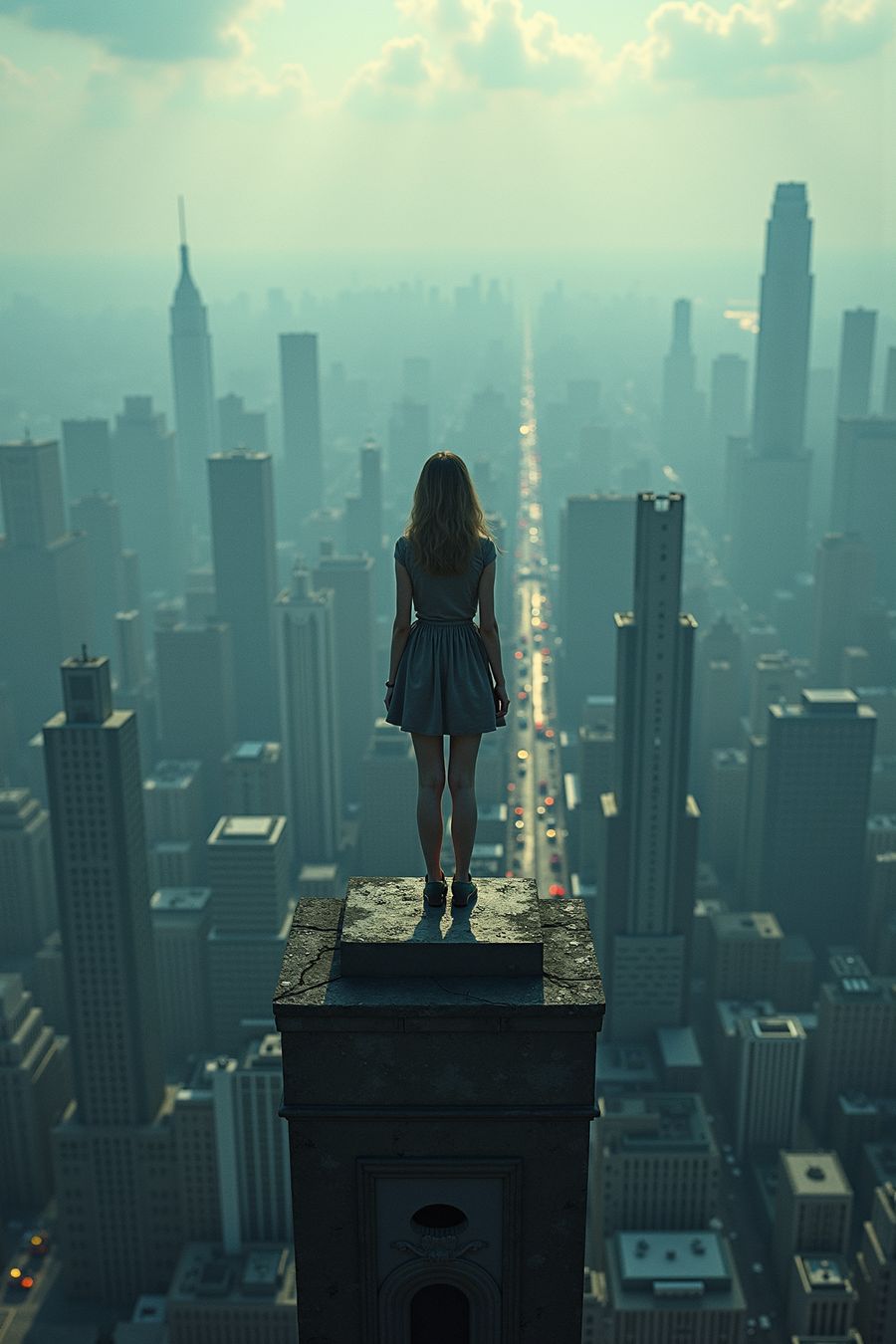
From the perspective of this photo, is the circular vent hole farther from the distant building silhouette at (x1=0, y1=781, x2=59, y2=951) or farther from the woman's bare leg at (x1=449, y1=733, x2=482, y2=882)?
the distant building silhouette at (x1=0, y1=781, x2=59, y2=951)

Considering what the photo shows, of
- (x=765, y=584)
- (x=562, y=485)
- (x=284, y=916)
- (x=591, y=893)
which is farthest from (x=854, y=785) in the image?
(x=562, y=485)

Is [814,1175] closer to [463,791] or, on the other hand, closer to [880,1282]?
[880,1282]

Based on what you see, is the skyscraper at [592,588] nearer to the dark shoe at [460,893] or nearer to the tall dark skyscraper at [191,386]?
the tall dark skyscraper at [191,386]

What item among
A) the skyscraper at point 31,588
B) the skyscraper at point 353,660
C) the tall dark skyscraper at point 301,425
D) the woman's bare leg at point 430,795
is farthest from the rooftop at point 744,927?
the tall dark skyscraper at point 301,425

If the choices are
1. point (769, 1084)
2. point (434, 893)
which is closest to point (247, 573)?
point (769, 1084)

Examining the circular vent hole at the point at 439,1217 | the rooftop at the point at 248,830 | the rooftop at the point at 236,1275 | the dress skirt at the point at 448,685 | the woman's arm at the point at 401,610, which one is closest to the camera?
the circular vent hole at the point at 439,1217

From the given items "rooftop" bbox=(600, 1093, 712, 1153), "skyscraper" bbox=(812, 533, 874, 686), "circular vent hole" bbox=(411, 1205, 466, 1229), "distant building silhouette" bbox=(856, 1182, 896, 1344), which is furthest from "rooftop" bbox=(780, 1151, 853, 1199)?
"skyscraper" bbox=(812, 533, 874, 686)
